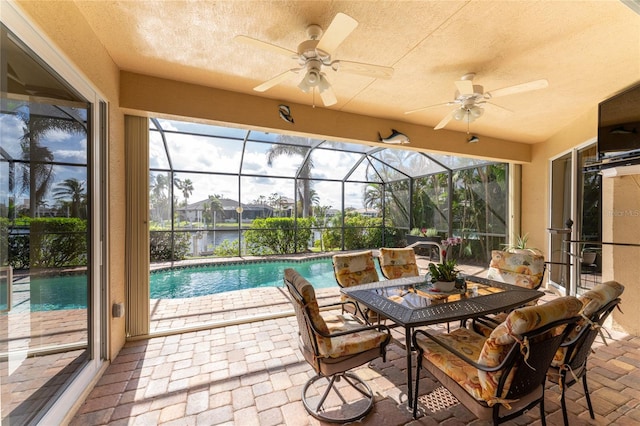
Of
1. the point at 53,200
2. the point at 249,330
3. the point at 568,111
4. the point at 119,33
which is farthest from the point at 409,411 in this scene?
the point at 568,111

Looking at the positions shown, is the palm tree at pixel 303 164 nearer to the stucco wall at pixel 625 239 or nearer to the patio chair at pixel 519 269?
the patio chair at pixel 519 269

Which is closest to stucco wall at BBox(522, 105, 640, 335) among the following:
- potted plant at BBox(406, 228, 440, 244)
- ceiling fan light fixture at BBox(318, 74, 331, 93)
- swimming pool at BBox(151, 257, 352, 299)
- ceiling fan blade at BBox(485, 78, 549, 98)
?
ceiling fan blade at BBox(485, 78, 549, 98)

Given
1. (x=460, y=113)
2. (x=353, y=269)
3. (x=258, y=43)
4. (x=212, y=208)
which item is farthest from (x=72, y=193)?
(x=212, y=208)

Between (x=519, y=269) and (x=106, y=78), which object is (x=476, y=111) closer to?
(x=519, y=269)

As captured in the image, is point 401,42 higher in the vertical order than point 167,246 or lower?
higher

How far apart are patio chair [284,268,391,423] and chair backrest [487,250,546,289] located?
6.38ft

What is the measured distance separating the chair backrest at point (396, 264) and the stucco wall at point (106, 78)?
298cm

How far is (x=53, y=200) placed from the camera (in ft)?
6.16

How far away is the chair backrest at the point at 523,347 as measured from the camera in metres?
1.31

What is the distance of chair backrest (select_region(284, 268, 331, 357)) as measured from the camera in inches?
69.0

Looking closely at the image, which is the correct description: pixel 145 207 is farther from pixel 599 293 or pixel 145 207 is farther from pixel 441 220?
pixel 441 220

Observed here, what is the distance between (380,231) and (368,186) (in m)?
1.85

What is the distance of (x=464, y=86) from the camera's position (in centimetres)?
256

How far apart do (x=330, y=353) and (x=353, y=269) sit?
4.47ft
